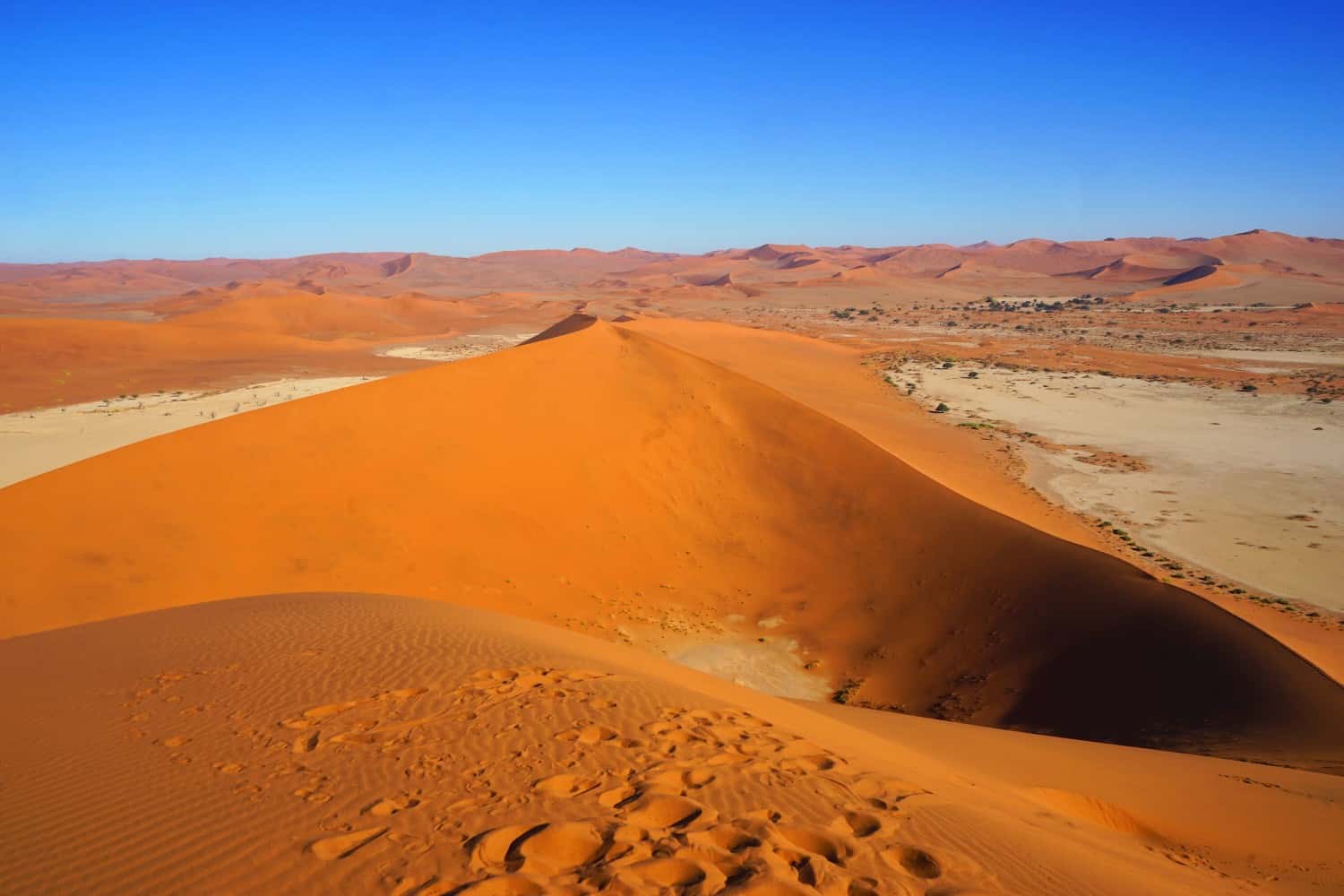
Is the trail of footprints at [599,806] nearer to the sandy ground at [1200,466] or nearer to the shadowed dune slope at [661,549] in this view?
the shadowed dune slope at [661,549]

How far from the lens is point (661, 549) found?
13836mm

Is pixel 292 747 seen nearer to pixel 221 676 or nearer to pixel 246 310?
pixel 221 676

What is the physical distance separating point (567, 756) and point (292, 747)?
1.72 meters

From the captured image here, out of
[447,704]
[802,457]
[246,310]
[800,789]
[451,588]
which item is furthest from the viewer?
[246,310]

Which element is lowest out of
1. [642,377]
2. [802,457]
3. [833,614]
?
[833,614]

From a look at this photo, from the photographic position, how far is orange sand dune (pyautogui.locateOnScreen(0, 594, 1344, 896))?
3.71m

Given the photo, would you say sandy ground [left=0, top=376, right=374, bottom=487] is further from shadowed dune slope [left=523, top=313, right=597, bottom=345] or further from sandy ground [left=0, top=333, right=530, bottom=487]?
shadowed dune slope [left=523, top=313, right=597, bottom=345]

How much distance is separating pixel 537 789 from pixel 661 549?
948 centimetres

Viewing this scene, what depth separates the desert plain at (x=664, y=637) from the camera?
13.3 ft

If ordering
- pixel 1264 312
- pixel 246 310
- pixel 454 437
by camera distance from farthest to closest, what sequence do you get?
pixel 1264 312 < pixel 246 310 < pixel 454 437

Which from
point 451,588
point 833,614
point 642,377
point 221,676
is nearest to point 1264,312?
point 642,377

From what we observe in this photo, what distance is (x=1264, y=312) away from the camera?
61.9 metres

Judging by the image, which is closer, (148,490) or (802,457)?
(148,490)

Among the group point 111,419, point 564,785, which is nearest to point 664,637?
point 564,785
